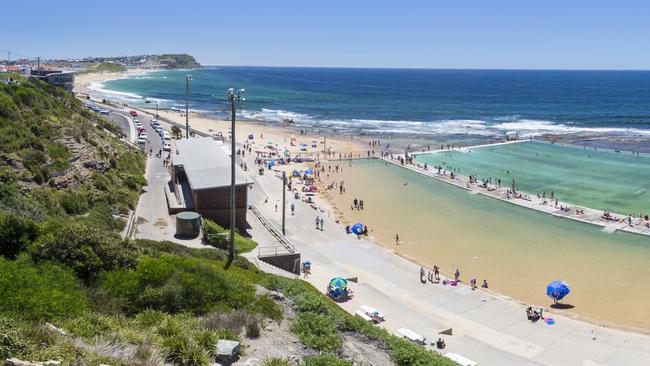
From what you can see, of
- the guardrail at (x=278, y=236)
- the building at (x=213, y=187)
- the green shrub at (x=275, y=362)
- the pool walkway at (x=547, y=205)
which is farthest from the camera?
the pool walkway at (x=547, y=205)

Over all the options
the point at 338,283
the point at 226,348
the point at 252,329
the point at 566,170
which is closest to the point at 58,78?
the point at 338,283

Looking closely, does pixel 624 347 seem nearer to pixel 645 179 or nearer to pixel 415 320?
pixel 415 320

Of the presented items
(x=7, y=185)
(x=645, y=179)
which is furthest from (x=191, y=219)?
(x=645, y=179)

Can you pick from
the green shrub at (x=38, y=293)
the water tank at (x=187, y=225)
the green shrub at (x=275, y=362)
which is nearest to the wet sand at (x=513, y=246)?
the water tank at (x=187, y=225)

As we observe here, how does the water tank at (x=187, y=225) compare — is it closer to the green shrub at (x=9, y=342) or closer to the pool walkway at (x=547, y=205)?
the green shrub at (x=9, y=342)

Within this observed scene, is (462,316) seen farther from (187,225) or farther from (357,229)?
(187,225)

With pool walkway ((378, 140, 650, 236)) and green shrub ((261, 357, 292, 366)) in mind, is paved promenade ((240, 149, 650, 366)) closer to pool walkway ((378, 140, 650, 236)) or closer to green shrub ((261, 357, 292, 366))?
green shrub ((261, 357, 292, 366))

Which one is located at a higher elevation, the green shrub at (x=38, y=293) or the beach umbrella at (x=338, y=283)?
the green shrub at (x=38, y=293)

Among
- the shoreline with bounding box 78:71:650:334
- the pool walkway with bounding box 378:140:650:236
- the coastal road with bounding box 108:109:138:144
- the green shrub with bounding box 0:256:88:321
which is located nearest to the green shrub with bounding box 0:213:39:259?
the green shrub with bounding box 0:256:88:321
